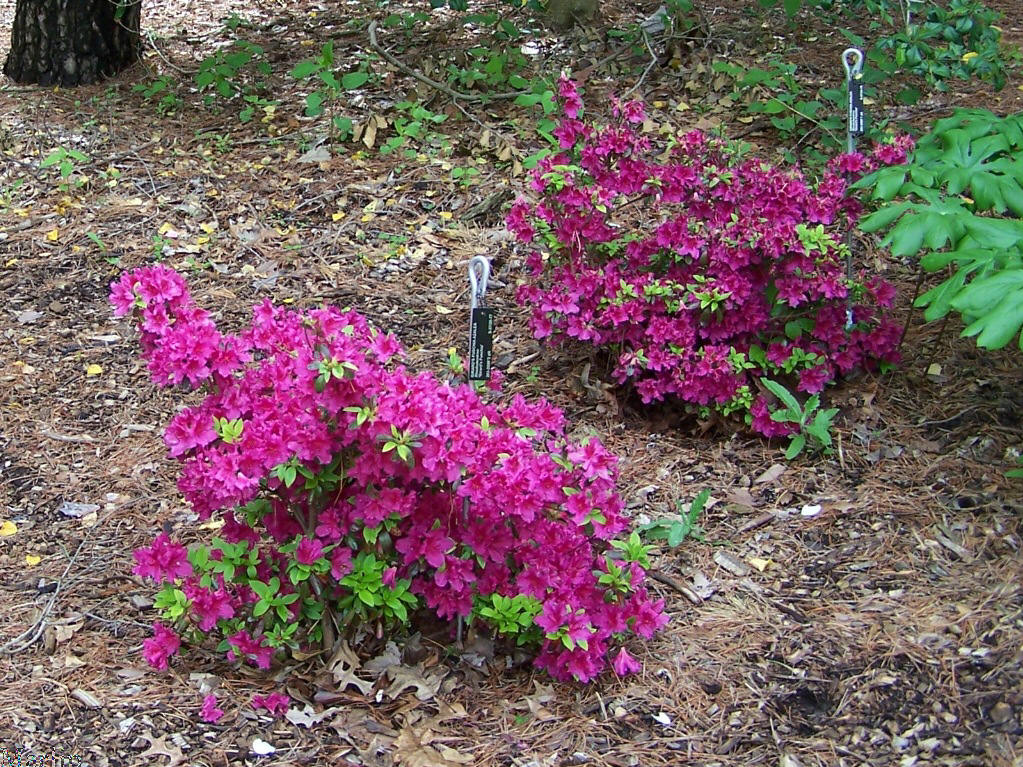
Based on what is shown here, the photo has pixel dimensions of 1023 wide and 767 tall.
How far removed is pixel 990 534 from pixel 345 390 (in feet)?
5.54

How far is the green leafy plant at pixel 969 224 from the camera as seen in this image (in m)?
2.39

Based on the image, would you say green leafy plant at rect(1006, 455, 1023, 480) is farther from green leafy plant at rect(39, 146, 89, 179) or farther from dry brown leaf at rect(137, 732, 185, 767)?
green leafy plant at rect(39, 146, 89, 179)

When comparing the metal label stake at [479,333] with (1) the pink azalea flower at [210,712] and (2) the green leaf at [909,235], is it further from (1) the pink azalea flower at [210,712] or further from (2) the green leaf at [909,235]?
(2) the green leaf at [909,235]

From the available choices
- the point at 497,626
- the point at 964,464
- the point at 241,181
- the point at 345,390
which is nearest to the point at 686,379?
the point at 964,464

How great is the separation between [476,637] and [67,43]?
4033 millimetres

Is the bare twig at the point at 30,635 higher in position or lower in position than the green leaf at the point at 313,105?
lower

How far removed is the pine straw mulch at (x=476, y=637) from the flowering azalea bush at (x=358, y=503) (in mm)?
121

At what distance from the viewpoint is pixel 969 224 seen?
2.63 metres

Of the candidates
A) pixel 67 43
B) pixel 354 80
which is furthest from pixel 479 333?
pixel 67 43

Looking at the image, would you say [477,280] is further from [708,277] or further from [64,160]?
[64,160]

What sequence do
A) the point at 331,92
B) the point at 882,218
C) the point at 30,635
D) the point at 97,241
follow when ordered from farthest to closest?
the point at 331,92
the point at 97,241
the point at 882,218
the point at 30,635

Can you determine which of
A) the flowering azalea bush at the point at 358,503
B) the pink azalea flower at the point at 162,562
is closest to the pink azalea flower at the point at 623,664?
the flowering azalea bush at the point at 358,503

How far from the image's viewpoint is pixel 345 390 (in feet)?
6.79

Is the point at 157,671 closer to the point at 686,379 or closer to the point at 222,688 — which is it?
the point at 222,688
